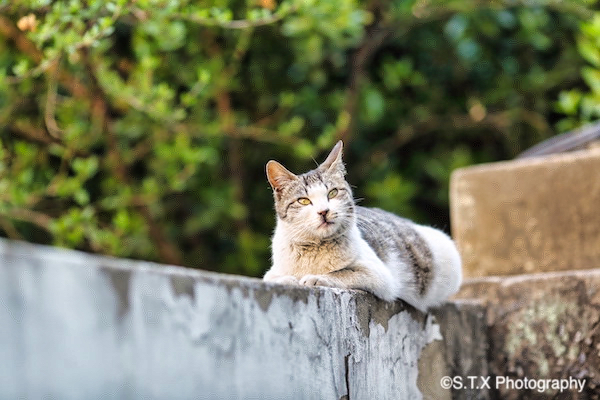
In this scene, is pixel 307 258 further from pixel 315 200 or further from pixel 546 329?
pixel 546 329

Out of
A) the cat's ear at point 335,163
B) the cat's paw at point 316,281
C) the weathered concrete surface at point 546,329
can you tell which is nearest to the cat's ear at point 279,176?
the cat's ear at point 335,163

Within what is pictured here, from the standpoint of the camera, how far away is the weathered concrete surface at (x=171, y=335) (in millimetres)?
1316

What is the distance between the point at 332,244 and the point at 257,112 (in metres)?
3.73

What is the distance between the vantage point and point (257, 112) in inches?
251

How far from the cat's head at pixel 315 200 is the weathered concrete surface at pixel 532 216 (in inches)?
53.0

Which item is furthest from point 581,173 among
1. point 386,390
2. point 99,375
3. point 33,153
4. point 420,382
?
point 33,153

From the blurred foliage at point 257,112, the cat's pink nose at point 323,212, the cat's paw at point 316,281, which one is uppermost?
the blurred foliage at point 257,112

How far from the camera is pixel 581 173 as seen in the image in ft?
12.6

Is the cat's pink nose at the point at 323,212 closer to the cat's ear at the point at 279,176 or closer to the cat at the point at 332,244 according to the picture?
the cat at the point at 332,244

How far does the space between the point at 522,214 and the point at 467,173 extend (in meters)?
0.36

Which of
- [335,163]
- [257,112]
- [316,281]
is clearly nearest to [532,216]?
[335,163]

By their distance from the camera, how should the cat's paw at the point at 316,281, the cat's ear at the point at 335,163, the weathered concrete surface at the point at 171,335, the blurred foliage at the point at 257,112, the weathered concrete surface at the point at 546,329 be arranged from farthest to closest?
the blurred foliage at the point at 257,112 < the weathered concrete surface at the point at 546,329 < the cat's ear at the point at 335,163 < the cat's paw at the point at 316,281 < the weathered concrete surface at the point at 171,335

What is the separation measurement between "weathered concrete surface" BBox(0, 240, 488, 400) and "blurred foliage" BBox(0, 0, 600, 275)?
2307 mm

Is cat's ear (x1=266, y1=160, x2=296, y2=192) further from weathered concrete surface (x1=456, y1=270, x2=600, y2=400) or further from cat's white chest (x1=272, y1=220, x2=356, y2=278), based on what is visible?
weathered concrete surface (x1=456, y1=270, x2=600, y2=400)
